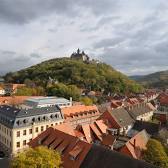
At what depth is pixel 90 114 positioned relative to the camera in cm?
8525

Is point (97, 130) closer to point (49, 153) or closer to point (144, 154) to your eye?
point (144, 154)

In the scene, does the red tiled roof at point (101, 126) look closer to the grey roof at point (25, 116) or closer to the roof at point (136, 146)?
the grey roof at point (25, 116)

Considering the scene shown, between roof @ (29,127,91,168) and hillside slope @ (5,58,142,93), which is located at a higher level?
hillside slope @ (5,58,142,93)

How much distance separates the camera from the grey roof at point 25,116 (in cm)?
6173

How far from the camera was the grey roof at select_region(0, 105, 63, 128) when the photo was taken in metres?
61.7

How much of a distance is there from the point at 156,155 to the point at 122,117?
32.1 m

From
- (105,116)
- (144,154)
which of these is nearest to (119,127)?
(105,116)

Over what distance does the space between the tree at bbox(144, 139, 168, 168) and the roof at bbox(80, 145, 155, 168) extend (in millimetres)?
11778

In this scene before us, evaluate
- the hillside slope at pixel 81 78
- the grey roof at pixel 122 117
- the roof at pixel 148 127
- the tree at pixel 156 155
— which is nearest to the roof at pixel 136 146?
the tree at pixel 156 155

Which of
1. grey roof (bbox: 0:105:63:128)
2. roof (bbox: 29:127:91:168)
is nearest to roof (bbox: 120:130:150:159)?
roof (bbox: 29:127:91:168)

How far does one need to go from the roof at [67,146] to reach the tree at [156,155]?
39.4ft

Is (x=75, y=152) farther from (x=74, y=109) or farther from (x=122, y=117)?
(x=74, y=109)

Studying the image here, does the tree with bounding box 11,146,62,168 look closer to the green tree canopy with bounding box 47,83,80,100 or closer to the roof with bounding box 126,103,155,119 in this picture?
the roof with bounding box 126,103,155,119

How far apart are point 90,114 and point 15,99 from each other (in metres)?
41.2
